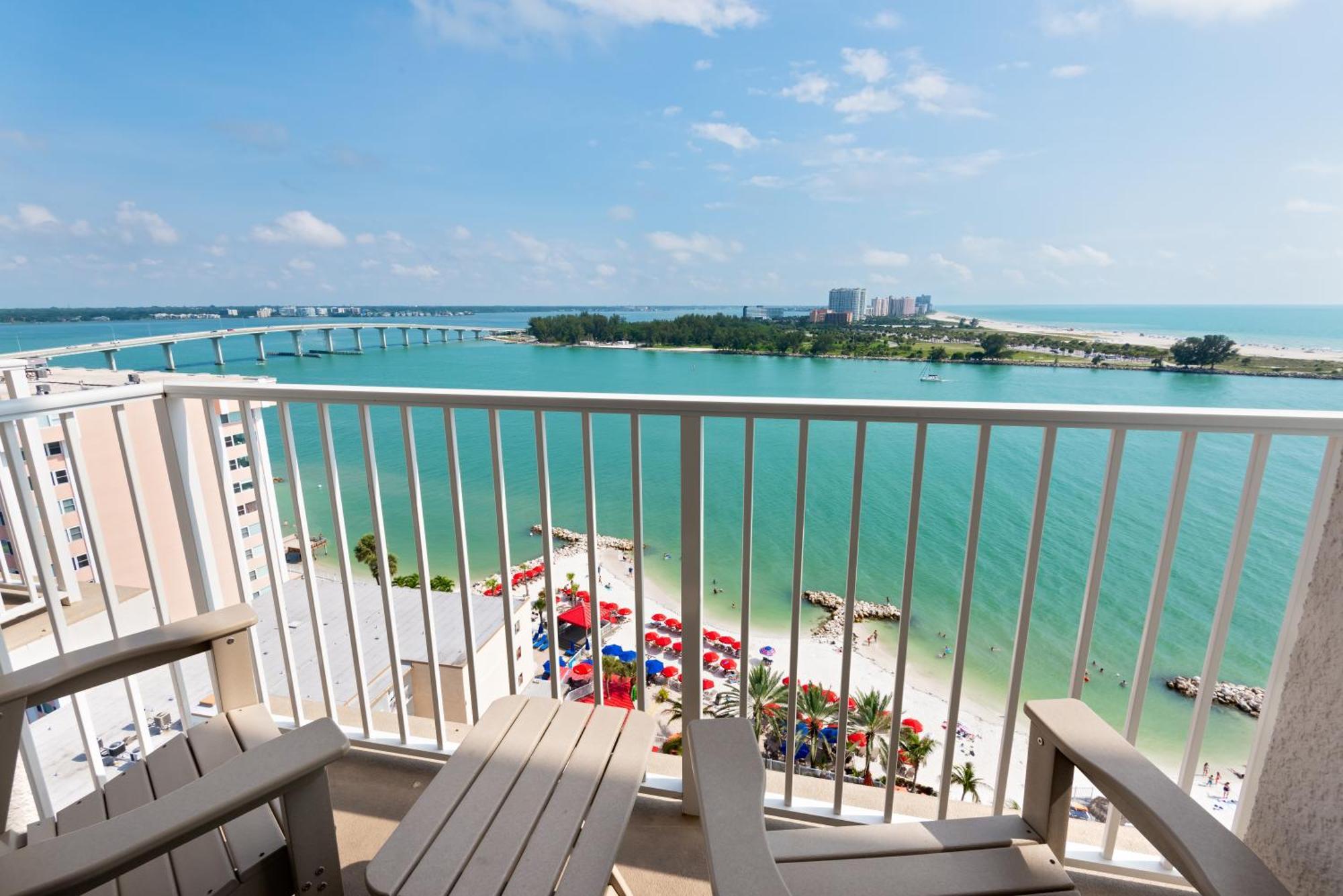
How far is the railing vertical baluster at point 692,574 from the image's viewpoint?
1.52m

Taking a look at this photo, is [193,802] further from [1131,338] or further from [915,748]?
[1131,338]

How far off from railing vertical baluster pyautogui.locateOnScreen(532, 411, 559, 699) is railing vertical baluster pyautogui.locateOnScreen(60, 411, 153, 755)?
1086mm

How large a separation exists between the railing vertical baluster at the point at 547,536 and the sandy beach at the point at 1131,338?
7924 millimetres

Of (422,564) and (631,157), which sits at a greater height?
(631,157)

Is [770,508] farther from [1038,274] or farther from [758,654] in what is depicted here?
[1038,274]

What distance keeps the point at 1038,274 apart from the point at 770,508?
17648mm

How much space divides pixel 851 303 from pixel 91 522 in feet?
50.0

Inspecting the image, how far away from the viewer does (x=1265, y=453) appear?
4.17 ft

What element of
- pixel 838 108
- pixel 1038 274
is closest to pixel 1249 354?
pixel 1038 274

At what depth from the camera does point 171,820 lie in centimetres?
79

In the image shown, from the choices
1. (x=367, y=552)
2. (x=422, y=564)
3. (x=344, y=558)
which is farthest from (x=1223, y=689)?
(x=367, y=552)

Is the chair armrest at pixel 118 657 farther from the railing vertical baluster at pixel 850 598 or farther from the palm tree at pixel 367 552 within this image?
the palm tree at pixel 367 552

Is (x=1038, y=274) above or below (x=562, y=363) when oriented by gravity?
above

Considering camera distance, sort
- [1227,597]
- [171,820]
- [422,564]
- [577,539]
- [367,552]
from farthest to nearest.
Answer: [577,539]
[367,552]
[422,564]
[1227,597]
[171,820]
